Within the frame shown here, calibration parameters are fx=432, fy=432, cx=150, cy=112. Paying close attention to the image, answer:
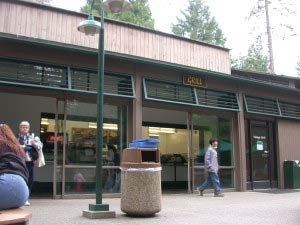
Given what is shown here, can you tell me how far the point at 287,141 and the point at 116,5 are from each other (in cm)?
1070

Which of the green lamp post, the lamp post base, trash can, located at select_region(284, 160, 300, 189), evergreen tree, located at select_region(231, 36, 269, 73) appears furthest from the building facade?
evergreen tree, located at select_region(231, 36, 269, 73)

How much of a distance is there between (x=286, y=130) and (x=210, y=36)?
125 ft

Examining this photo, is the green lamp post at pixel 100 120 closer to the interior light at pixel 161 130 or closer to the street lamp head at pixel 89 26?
the street lamp head at pixel 89 26

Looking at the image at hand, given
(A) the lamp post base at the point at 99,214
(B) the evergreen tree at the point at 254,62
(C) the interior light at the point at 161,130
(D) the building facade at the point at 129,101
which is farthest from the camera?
(B) the evergreen tree at the point at 254,62

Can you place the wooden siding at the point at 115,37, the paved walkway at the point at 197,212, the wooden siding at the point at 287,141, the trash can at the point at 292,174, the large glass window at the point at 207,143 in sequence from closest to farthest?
the paved walkway at the point at 197,212 → the wooden siding at the point at 115,37 → the large glass window at the point at 207,143 → the trash can at the point at 292,174 → the wooden siding at the point at 287,141

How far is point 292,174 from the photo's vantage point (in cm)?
1587

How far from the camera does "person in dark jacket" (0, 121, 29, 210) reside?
3387mm

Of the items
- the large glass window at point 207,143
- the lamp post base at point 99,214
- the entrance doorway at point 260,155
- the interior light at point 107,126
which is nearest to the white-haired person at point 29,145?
the lamp post base at point 99,214

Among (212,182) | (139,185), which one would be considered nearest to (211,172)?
(212,182)

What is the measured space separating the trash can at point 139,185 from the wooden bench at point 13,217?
14.8 feet

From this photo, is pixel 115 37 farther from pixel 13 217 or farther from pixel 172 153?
pixel 13 217

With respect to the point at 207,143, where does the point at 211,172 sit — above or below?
below

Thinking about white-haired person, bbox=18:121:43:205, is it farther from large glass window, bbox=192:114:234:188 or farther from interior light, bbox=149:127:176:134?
interior light, bbox=149:127:176:134

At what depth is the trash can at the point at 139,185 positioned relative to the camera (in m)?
7.86
